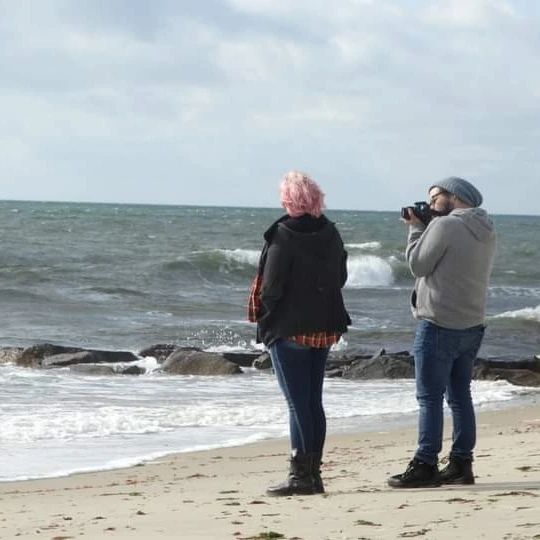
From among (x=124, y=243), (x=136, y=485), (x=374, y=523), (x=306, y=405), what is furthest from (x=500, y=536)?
(x=124, y=243)

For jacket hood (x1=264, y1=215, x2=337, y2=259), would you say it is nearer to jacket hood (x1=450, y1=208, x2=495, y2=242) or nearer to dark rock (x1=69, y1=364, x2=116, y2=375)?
jacket hood (x1=450, y1=208, x2=495, y2=242)

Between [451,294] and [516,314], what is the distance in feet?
62.2

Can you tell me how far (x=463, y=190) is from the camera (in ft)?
20.5

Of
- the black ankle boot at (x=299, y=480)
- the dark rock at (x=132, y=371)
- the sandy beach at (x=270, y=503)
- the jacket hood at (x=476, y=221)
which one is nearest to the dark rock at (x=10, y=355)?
the dark rock at (x=132, y=371)

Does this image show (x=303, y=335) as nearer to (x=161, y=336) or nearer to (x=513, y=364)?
(x=513, y=364)

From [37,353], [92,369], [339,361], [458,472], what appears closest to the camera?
[458,472]

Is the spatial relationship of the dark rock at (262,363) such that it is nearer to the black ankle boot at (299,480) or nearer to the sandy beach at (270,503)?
the sandy beach at (270,503)

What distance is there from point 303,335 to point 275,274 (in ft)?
1.04

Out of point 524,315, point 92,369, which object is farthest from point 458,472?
point 524,315

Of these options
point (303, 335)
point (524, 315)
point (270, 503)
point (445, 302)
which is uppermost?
point (445, 302)

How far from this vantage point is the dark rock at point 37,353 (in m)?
15.8

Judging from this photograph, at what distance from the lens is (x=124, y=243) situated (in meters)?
49.4

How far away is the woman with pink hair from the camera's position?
6.08 meters

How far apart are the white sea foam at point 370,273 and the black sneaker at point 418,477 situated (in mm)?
29463
